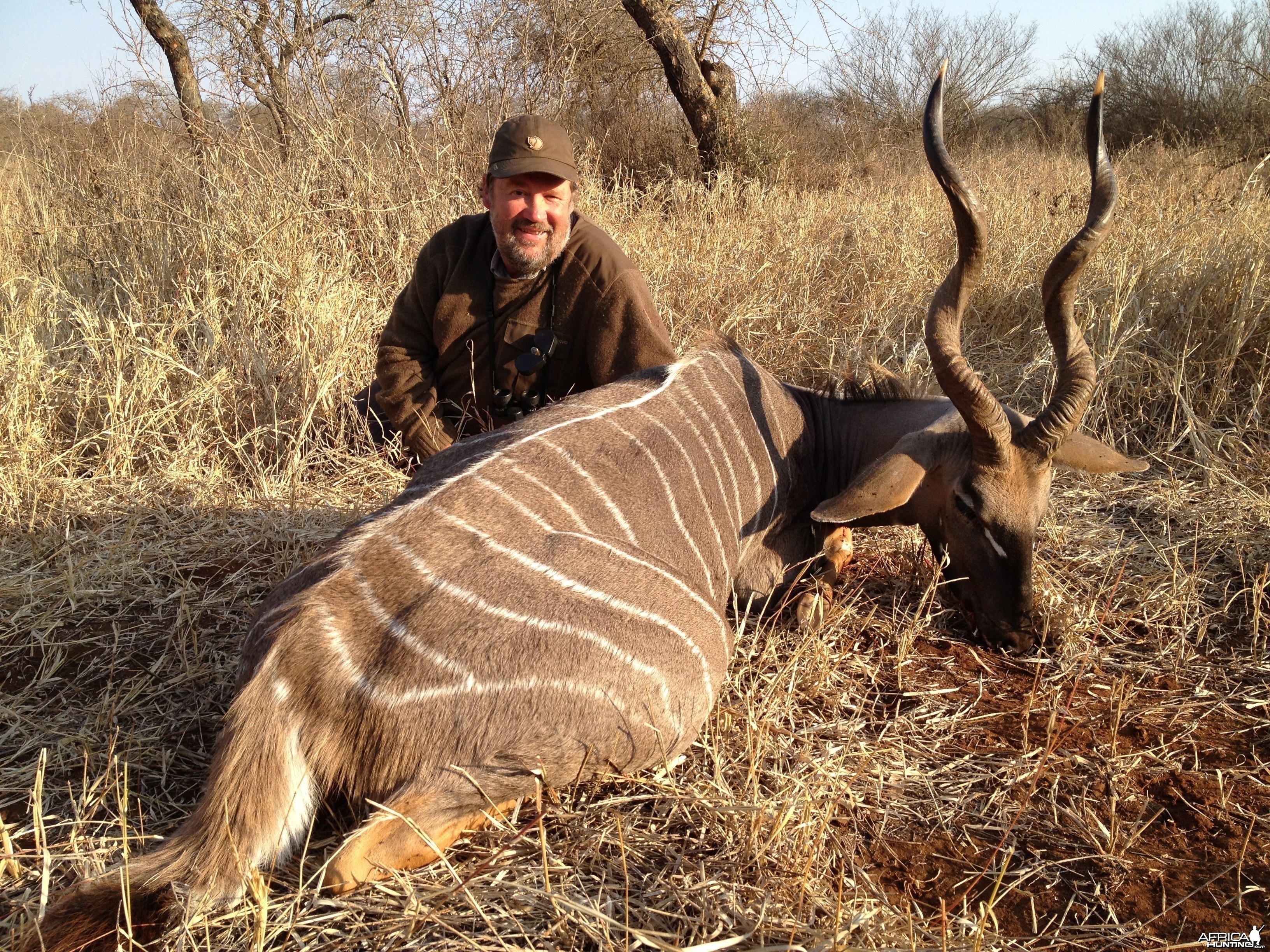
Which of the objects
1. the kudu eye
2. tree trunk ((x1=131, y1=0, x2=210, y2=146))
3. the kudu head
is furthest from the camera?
tree trunk ((x1=131, y1=0, x2=210, y2=146))

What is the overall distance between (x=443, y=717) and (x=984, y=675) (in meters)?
1.64

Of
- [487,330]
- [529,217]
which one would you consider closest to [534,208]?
[529,217]

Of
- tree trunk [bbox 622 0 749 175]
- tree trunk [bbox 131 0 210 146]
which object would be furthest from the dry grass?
tree trunk [bbox 622 0 749 175]

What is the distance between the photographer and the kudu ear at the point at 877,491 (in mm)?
2598

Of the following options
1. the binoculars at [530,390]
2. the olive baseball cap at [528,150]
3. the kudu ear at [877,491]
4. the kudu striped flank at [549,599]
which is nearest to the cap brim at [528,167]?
the olive baseball cap at [528,150]

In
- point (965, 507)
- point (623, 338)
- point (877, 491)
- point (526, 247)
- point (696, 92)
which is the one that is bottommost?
point (965, 507)

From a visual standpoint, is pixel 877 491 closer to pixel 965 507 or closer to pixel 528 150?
pixel 965 507

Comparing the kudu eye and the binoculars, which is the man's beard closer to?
the binoculars

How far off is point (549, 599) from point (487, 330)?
2063mm

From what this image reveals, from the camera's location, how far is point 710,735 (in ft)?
7.32

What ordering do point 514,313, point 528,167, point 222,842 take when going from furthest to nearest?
point 514,313 < point 528,167 < point 222,842

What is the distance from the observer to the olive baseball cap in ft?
11.3

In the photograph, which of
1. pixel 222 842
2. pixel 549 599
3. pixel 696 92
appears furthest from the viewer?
pixel 696 92

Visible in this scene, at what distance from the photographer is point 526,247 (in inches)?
141
